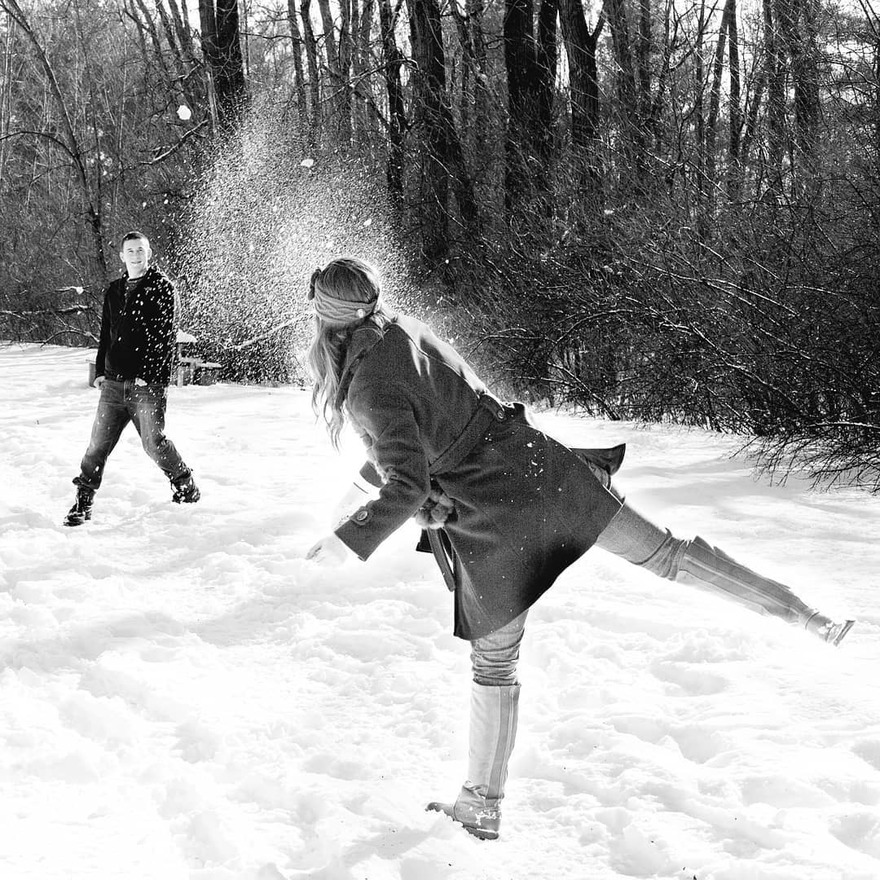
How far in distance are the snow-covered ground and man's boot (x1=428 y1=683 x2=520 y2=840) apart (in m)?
0.06

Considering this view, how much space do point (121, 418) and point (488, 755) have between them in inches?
178

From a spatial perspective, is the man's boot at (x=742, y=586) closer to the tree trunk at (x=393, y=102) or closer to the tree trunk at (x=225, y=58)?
the tree trunk at (x=393, y=102)

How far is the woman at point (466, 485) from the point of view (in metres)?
2.67

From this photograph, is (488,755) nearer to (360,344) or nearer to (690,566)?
(690,566)

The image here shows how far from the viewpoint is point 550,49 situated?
52.7ft

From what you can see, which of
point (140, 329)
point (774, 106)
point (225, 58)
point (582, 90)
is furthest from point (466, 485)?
point (225, 58)

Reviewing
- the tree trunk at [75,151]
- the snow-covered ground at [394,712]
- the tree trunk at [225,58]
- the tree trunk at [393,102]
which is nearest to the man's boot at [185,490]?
the snow-covered ground at [394,712]

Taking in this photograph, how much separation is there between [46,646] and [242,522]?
2.14m

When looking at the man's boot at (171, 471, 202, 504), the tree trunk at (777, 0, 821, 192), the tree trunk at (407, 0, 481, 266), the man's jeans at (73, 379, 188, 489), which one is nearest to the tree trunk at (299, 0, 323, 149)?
the tree trunk at (407, 0, 481, 266)

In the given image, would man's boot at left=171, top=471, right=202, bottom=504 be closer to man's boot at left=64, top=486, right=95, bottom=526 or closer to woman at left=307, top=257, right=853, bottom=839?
man's boot at left=64, top=486, right=95, bottom=526

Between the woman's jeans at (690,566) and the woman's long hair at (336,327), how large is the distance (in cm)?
85

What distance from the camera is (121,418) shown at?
21.7 feet

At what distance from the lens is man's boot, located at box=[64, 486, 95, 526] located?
20.9 ft

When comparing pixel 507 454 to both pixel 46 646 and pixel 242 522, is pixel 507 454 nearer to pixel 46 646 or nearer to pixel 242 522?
pixel 46 646
